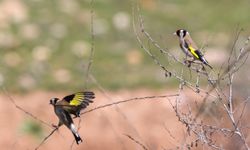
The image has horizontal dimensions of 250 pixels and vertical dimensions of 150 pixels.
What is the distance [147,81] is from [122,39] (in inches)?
67.0

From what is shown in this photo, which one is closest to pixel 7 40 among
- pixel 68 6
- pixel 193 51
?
pixel 68 6

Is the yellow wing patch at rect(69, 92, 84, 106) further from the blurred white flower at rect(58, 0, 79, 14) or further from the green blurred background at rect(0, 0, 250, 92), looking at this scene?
the blurred white flower at rect(58, 0, 79, 14)

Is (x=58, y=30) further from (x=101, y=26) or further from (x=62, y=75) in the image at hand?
(x=62, y=75)

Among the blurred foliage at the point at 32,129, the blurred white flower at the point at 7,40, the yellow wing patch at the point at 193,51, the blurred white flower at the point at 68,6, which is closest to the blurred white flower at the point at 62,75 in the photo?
the blurred white flower at the point at 7,40

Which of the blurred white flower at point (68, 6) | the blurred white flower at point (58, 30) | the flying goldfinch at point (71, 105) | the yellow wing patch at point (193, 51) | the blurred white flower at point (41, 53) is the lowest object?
the blurred white flower at point (41, 53)

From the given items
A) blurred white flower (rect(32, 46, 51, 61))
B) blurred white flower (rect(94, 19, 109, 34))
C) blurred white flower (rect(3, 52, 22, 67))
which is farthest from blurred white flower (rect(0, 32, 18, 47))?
blurred white flower (rect(94, 19, 109, 34))

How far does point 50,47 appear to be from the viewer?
16.7 metres

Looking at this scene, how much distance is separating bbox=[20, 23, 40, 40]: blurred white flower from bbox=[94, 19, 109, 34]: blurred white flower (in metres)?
1.04

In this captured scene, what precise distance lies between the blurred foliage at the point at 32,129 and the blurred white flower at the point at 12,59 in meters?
2.50

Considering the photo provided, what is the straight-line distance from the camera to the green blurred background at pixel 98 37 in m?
15.7

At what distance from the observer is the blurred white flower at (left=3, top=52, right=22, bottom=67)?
16031 millimetres

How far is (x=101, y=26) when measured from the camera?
17.5 meters

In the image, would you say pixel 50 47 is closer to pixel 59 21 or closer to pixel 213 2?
pixel 59 21

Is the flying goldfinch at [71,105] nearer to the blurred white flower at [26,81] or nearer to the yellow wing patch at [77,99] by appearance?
the yellow wing patch at [77,99]
